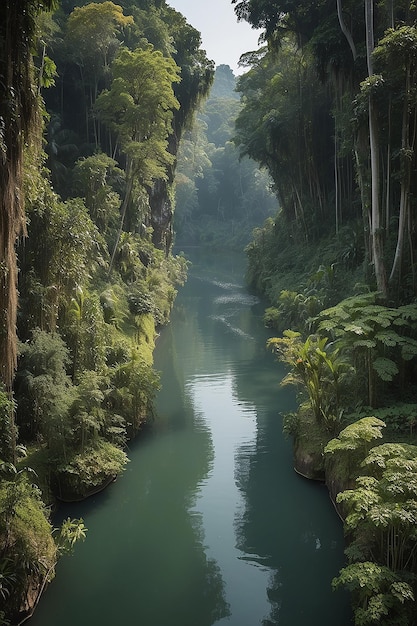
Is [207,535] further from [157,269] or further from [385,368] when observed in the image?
[157,269]

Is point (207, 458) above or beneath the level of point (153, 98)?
beneath

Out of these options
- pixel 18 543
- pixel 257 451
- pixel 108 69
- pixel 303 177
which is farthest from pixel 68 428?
pixel 303 177

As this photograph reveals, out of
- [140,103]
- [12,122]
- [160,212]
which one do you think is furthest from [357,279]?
[160,212]

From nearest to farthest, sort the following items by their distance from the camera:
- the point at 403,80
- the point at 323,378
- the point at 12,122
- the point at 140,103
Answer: the point at 12,122
the point at 323,378
the point at 403,80
the point at 140,103

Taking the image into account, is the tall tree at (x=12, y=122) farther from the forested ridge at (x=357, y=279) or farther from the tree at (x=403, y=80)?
the tree at (x=403, y=80)

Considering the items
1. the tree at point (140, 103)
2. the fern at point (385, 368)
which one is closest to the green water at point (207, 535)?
the fern at point (385, 368)

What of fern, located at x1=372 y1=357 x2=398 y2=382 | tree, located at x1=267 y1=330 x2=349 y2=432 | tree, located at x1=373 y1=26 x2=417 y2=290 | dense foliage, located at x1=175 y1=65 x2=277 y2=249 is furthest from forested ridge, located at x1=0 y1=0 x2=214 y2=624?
dense foliage, located at x1=175 y1=65 x2=277 y2=249

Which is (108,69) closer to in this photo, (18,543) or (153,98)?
(153,98)
